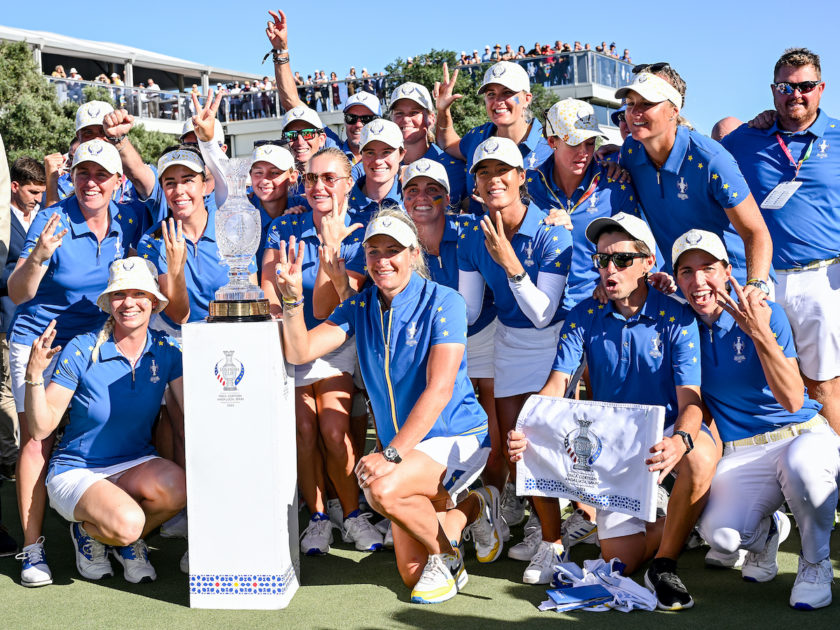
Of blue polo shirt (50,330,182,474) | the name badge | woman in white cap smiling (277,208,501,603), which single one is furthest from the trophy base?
the name badge

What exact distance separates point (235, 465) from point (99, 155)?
6.73 ft

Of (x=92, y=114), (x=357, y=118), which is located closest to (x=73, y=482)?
(x=92, y=114)

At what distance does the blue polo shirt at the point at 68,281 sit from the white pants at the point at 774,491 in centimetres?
351

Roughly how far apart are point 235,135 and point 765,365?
30.9m

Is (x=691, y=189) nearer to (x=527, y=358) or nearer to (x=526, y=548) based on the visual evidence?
(x=527, y=358)

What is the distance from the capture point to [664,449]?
4.14 meters

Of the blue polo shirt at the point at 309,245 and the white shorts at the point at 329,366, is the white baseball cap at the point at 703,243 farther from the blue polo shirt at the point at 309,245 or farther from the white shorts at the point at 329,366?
the white shorts at the point at 329,366

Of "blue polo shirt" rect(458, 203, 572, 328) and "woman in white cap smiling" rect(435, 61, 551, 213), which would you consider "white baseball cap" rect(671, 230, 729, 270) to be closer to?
"blue polo shirt" rect(458, 203, 572, 328)

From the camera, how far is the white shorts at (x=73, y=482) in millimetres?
4758

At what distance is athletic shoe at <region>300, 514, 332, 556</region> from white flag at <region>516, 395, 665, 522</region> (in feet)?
4.30

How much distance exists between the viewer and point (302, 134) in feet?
21.3

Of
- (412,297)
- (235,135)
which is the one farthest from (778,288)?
(235,135)

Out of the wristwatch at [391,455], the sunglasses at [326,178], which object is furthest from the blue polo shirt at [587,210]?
the wristwatch at [391,455]

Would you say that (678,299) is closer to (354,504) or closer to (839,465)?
(839,465)
